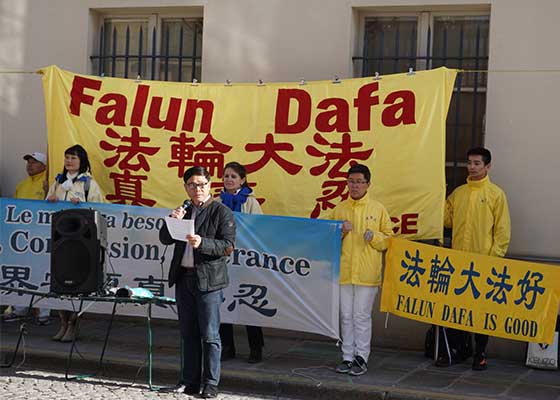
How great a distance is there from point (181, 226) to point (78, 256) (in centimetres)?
120

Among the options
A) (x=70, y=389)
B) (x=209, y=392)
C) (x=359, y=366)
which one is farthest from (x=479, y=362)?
(x=70, y=389)

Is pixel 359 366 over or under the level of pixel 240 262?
under

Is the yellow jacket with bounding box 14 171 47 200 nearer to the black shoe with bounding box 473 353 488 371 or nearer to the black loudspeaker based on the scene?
the black loudspeaker

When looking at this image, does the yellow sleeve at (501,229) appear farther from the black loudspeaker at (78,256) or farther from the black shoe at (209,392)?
the black loudspeaker at (78,256)

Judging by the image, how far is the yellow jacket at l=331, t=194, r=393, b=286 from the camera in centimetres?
834

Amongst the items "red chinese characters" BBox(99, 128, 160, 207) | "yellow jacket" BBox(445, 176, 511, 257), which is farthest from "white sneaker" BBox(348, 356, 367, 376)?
"red chinese characters" BBox(99, 128, 160, 207)

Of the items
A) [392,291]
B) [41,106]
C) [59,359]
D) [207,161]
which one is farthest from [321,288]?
[41,106]

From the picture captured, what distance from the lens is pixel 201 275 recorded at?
7516mm

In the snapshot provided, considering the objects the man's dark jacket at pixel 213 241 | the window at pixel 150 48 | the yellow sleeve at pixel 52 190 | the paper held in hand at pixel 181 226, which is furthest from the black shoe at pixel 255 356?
the window at pixel 150 48

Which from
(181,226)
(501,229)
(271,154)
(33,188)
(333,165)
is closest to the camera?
(181,226)

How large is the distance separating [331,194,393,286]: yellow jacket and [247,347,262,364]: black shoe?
108 centimetres

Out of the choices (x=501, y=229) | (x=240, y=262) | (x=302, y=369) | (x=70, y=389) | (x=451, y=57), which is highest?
(x=451, y=57)

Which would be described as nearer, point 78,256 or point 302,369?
point 78,256

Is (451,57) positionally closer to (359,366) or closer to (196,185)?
(359,366)
